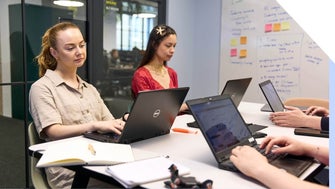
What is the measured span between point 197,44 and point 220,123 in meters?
3.08

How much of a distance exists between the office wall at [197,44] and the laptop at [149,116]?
2.48 m

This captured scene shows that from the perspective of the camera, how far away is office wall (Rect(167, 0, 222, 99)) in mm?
4012

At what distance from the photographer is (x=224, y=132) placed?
48.1 inches

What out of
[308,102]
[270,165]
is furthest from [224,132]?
[308,102]

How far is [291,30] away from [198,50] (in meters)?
1.19

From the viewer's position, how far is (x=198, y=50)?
4.21 meters

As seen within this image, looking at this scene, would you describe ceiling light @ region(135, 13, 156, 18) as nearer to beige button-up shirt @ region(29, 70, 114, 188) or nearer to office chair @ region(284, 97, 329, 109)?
office chair @ region(284, 97, 329, 109)

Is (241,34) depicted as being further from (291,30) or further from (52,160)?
(52,160)

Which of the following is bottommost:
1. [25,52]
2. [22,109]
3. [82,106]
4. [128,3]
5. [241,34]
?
[22,109]

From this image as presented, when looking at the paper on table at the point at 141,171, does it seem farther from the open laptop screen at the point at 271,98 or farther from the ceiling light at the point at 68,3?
the ceiling light at the point at 68,3

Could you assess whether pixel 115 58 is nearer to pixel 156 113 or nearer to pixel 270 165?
pixel 156 113

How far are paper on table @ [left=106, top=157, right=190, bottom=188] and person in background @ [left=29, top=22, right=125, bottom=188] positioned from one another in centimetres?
38

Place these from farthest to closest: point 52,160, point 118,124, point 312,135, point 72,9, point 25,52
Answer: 1. point 72,9
2. point 25,52
3. point 312,135
4. point 118,124
5. point 52,160

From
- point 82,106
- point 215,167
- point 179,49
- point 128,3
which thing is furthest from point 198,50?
point 215,167
